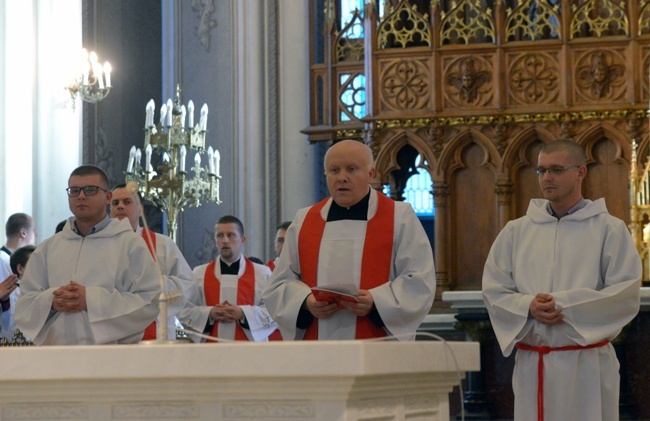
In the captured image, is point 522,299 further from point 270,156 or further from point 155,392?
point 270,156

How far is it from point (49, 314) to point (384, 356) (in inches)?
102

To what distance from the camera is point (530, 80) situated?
10523 millimetres

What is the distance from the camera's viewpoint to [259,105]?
13.4 metres

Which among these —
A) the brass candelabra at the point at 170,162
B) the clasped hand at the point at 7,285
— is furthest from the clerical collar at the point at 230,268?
the clasped hand at the point at 7,285

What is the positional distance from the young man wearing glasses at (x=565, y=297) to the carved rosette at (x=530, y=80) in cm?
495

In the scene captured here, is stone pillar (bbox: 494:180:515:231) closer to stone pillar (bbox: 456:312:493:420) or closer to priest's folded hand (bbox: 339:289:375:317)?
stone pillar (bbox: 456:312:493:420)

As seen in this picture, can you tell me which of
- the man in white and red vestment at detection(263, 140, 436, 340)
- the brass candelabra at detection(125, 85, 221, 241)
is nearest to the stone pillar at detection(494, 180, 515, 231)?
the brass candelabra at detection(125, 85, 221, 241)

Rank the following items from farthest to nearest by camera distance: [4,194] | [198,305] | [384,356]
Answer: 1. [4,194]
2. [198,305]
3. [384,356]

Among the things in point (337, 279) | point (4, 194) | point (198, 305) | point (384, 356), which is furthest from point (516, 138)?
point (384, 356)

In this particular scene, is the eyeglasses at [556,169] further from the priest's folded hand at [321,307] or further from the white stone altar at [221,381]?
the white stone altar at [221,381]

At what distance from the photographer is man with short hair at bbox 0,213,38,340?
6.81 metres

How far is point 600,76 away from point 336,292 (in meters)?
6.12

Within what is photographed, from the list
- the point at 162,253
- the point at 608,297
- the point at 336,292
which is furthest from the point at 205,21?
the point at 336,292

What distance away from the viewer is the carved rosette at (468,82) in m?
10.5
